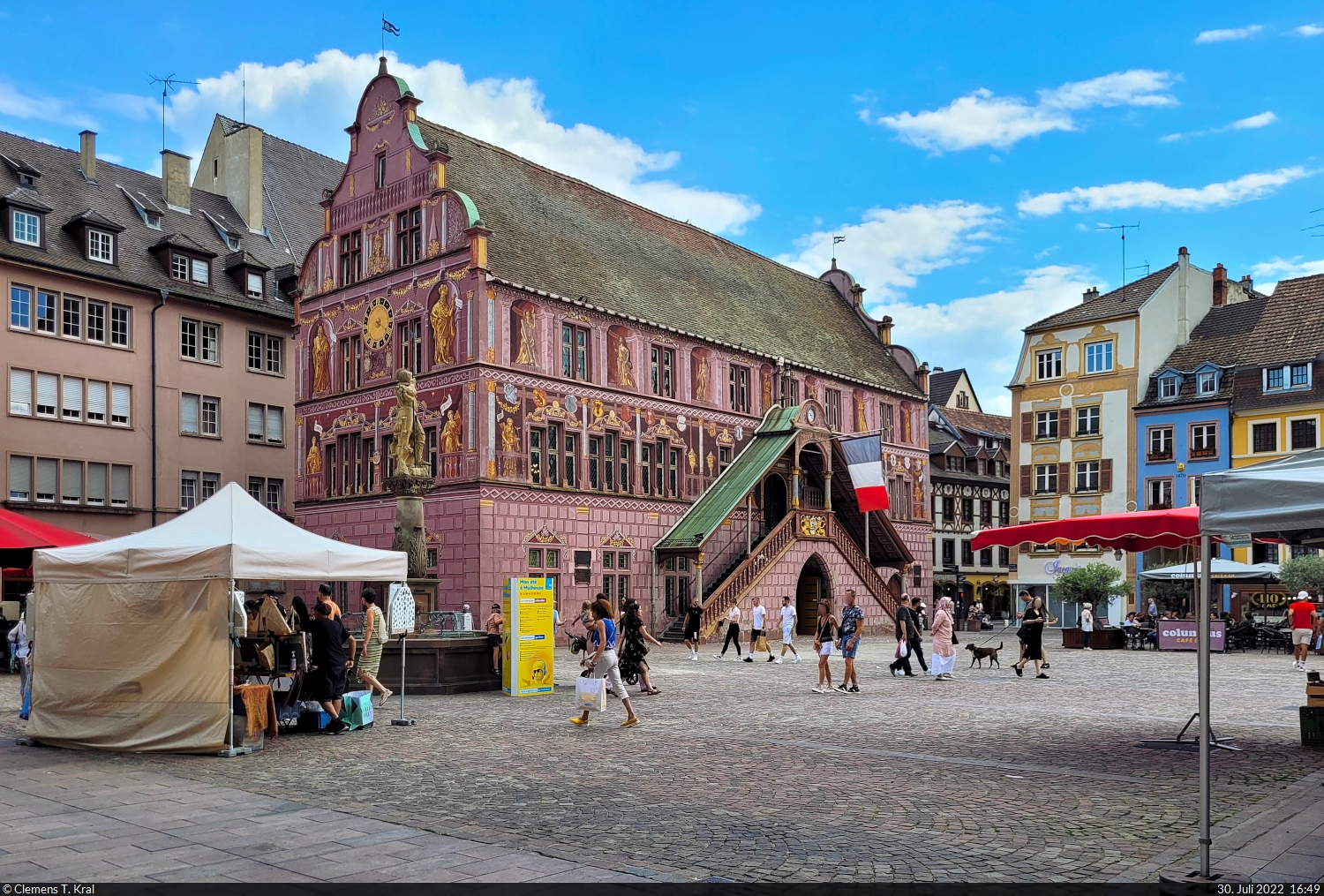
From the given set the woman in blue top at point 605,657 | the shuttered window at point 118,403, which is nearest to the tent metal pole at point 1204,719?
the woman in blue top at point 605,657

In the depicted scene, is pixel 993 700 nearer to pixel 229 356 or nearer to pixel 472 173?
pixel 472 173

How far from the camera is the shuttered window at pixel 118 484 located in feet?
136

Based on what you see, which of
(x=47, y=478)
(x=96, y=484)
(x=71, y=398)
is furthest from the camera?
(x=96, y=484)

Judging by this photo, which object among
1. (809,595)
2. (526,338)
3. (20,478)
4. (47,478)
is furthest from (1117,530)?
(47,478)

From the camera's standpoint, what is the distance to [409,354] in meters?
38.9

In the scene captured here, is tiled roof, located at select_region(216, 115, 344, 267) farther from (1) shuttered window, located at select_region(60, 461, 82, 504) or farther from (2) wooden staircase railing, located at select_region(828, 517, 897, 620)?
(2) wooden staircase railing, located at select_region(828, 517, 897, 620)

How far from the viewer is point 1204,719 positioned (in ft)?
25.9

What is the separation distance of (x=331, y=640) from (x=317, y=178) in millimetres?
44397

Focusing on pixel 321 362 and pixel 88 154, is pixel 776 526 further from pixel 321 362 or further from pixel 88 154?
pixel 88 154

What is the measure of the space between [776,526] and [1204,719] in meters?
35.2

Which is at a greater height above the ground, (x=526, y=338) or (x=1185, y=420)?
(x=526, y=338)

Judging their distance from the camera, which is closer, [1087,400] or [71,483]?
[71,483]

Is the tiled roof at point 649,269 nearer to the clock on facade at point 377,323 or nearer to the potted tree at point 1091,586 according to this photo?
the clock on facade at point 377,323

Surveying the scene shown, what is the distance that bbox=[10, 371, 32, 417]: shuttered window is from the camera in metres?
38.8
